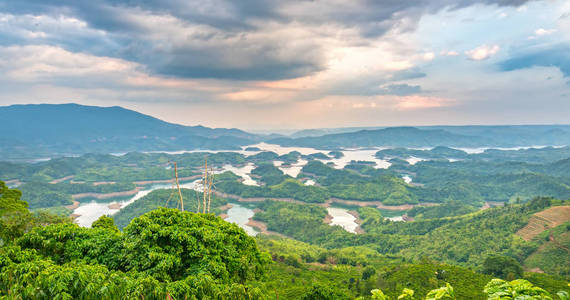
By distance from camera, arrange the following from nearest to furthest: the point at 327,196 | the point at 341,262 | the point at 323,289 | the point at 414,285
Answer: the point at 323,289 → the point at 414,285 → the point at 341,262 → the point at 327,196

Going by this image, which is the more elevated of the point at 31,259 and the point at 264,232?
the point at 31,259

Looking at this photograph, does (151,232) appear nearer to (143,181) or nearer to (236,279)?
(236,279)

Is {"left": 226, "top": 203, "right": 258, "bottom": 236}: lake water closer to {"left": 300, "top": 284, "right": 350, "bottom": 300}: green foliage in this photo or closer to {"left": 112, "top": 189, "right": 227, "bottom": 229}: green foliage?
{"left": 112, "top": 189, "right": 227, "bottom": 229}: green foliage

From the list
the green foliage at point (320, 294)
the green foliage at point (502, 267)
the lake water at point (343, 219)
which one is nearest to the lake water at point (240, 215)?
the lake water at point (343, 219)

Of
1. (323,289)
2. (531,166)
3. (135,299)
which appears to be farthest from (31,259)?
(531,166)

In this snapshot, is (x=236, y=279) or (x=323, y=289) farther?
(x=323, y=289)

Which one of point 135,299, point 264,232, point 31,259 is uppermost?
point 135,299
